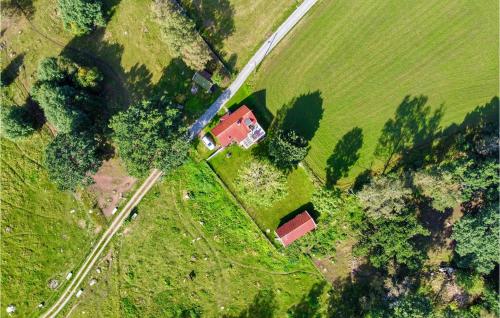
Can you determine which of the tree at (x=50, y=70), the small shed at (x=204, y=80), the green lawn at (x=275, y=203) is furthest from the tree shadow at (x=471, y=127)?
the tree at (x=50, y=70)

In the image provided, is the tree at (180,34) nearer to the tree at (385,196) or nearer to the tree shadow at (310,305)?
the tree at (385,196)

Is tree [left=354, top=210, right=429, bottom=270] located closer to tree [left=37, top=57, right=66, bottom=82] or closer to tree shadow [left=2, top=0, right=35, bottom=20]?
tree [left=37, top=57, right=66, bottom=82]

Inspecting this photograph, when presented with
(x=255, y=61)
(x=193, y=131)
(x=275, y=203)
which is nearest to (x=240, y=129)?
(x=193, y=131)

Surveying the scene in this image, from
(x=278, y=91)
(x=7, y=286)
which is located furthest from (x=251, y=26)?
(x=7, y=286)

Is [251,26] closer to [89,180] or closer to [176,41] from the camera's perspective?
[176,41]

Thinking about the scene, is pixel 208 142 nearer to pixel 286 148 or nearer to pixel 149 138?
pixel 149 138

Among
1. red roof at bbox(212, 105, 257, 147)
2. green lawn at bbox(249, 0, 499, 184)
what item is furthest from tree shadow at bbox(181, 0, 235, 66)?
red roof at bbox(212, 105, 257, 147)
